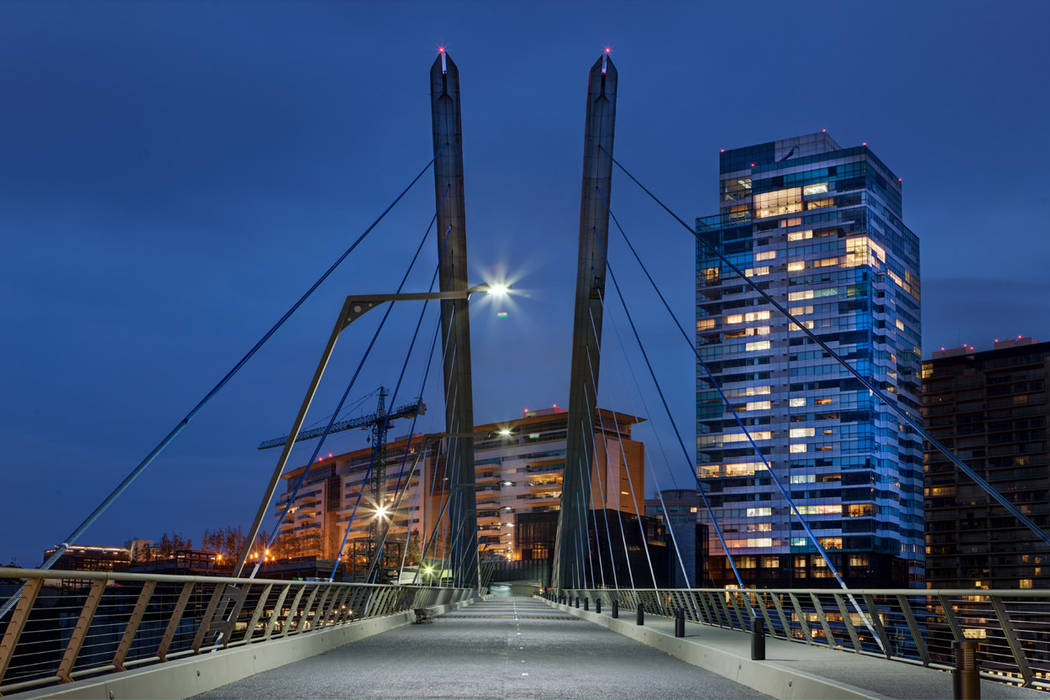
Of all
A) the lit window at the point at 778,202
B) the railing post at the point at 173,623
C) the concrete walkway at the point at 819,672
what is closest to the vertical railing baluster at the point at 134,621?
the railing post at the point at 173,623

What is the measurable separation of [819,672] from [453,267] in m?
40.1

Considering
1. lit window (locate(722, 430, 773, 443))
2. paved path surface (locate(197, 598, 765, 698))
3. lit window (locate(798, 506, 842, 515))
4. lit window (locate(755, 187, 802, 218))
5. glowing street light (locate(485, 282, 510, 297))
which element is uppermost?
lit window (locate(755, 187, 802, 218))

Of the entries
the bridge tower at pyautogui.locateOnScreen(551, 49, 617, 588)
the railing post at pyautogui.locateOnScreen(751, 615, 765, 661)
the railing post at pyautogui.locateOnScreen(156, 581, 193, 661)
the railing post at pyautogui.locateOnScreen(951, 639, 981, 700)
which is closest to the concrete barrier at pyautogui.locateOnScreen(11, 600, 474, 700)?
the railing post at pyautogui.locateOnScreen(156, 581, 193, 661)

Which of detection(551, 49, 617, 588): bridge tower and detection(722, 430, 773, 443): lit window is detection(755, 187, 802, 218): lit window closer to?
detection(722, 430, 773, 443): lit window

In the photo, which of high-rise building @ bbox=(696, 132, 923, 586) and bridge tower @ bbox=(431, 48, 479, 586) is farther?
high-rise building @ bbox=(696, 132, 923, 586)

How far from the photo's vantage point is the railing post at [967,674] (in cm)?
893

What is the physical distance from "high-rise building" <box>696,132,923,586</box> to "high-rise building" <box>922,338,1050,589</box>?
26.6 metres

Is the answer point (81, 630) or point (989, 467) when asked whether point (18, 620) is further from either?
point (989, 467)

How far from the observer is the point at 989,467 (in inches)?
7298

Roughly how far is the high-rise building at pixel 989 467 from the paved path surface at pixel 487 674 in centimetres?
15993

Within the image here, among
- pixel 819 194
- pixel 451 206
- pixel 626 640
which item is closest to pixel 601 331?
pixel 451 206

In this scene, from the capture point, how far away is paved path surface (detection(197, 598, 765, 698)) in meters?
13.6

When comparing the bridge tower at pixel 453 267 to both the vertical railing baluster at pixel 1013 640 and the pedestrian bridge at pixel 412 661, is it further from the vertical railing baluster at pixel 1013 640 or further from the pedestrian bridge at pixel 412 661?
the vertical railing baluster at pixel 1013 640

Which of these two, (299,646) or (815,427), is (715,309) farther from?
(299,646)
